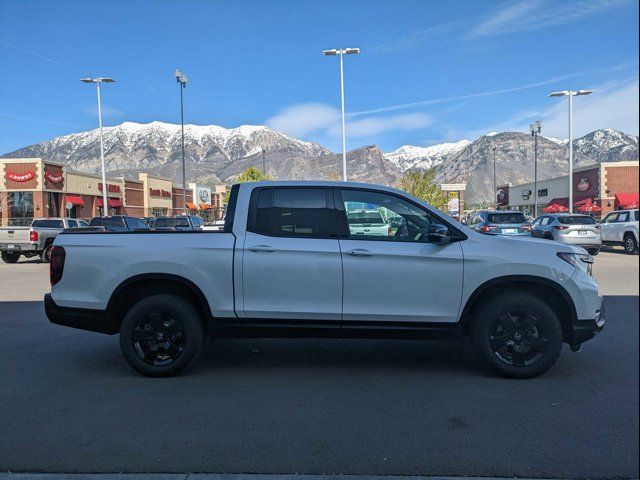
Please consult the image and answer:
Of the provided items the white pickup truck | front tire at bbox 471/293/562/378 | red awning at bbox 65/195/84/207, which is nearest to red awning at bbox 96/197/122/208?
red awning at bbox 65/195/84/207

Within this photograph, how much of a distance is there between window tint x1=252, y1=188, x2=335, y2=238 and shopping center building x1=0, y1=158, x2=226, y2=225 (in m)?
36.8

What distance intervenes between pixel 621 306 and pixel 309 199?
20.3ft

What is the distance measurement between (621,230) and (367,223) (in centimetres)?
1740

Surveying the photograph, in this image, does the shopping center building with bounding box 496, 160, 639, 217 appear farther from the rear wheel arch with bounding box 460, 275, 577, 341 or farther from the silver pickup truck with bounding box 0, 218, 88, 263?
the rear wheel arch with bounding box 460, 275, 577, 341

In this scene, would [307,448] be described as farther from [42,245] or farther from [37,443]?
[42,245]

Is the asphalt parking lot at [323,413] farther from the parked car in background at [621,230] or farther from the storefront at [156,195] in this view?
the storefront at [156,195]

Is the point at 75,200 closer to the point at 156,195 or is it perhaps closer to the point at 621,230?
the point at 156,195

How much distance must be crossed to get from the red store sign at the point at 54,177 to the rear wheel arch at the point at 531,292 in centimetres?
4533

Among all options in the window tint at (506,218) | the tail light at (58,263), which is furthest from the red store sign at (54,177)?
the tail light at (58,263)

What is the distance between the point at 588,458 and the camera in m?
3.51

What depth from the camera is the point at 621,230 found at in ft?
62.5

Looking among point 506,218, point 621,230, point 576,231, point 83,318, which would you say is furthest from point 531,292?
point 621,230

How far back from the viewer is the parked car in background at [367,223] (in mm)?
5164

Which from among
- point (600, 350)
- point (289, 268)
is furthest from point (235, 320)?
point (600, 350)
